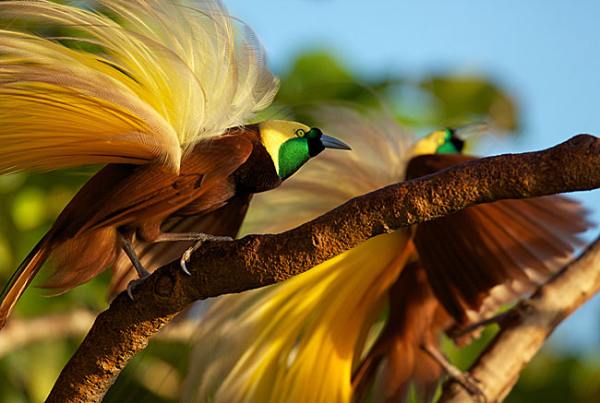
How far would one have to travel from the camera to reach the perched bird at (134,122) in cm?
172

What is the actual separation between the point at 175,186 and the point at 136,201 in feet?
0.24

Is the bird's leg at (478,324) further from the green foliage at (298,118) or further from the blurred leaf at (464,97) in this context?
the blurred leaf at (464,97)

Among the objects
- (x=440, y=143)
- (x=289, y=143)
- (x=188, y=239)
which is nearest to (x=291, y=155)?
(x=289, y=143)

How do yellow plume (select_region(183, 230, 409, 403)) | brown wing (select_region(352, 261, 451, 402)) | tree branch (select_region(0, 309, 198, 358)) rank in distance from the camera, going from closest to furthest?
yellow plume (select_region(183, 230, 409, 403))
brown wing (select_region(352, 261, 451, 402))
tree branch (select_region(0, 309, 198, 358))

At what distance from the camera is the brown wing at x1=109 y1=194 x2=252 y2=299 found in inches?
83.4

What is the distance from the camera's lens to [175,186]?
72.5 inches

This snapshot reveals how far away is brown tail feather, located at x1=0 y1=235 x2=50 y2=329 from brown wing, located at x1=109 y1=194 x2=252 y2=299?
24cm

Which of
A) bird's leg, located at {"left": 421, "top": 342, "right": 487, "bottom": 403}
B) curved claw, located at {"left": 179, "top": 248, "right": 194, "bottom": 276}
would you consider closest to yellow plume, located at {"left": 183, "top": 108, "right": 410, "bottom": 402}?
bird's leg, located at {"left": 421, "top": 342, "right": 487, "bottom": 403}

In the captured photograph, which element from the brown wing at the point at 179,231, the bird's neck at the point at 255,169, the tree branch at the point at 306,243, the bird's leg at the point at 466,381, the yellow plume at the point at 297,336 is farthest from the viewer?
the bird's leg at the point at 466,381

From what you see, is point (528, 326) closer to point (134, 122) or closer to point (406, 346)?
point (406, 346)

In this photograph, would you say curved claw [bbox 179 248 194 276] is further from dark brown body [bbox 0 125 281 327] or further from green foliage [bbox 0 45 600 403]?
green foliage [bbox 0 45 600 403]

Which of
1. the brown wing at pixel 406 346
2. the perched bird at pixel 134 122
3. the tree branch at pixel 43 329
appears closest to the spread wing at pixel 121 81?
the perched bird at pixel 134 122

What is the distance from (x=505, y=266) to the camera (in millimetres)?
2480

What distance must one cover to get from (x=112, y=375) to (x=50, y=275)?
28 centimetres
